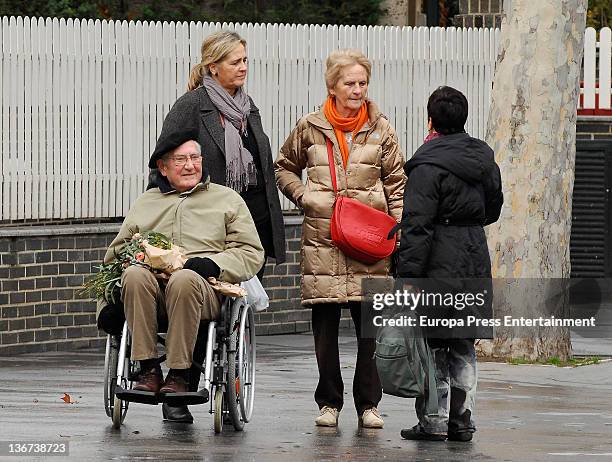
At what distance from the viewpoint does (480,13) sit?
69.5 ft

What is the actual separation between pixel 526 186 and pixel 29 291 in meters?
3.73

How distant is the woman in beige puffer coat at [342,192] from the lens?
1008 cm

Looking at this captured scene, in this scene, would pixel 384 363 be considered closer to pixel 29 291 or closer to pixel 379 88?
pixel 29 291

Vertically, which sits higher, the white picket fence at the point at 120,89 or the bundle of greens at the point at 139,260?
the white picket fence at the point at 120,89

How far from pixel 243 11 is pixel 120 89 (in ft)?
39.0

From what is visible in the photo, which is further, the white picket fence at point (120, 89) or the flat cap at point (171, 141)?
the white picket fence at point (120, 89)

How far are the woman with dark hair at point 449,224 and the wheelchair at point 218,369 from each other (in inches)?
34.8

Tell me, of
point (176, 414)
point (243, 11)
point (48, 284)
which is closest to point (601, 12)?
point (243, 11)

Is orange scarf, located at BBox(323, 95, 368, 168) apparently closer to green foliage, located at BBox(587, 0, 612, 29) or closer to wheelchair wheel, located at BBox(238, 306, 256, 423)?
wheelchair wheel, located at BBox(238, 306, 256, 423)

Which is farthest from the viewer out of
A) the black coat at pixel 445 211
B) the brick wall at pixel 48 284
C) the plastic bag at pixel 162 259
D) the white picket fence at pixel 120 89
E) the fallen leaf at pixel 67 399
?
the white picket fence at pixel 120 89

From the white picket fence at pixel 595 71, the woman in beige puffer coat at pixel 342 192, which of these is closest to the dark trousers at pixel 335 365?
the woman in beige puffer coat at pixel 342 192

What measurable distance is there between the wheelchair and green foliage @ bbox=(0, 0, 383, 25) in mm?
16674

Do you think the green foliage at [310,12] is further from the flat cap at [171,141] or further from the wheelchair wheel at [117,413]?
the wheelchair wheel at [117,413]

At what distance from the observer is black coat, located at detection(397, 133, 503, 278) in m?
9.32
